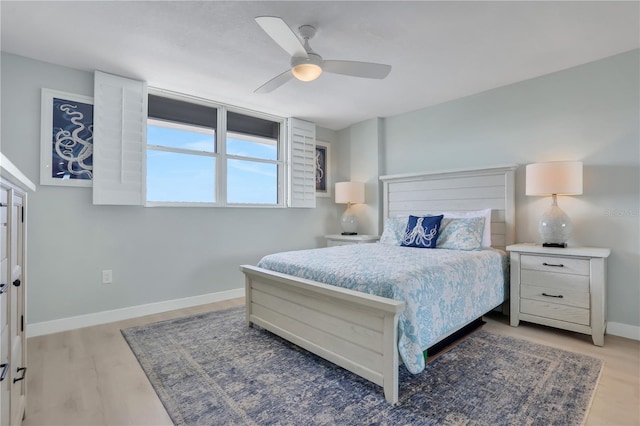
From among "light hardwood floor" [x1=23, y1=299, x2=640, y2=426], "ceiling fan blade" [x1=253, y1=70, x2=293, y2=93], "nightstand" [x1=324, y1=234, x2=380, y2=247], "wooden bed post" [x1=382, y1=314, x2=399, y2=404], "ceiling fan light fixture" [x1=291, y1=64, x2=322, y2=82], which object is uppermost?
"ceiling fan blade" [x1=253, y1=70, x2=293, y2=93]

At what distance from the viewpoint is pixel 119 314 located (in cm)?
309

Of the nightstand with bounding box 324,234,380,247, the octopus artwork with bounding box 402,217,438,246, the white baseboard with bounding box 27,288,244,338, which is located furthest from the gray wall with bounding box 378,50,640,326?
the white baseboard with bounding box 27,288,244,338

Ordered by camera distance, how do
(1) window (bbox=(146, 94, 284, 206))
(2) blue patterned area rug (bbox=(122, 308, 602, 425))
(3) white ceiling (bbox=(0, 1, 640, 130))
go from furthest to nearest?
1. (1) window (bbox=(146, 94, 284, 206))
2. (3) white ceiling (bbox=(0, 1, 640, 130))
3. (2) blue patterned area rug (bbox=(122, 308, 602, 425))

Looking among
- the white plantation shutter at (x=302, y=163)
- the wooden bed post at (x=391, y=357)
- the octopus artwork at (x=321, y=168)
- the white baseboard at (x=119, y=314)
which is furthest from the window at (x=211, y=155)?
the wooden bed post at (x=391, y=357)

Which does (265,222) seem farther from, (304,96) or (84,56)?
(84,56)

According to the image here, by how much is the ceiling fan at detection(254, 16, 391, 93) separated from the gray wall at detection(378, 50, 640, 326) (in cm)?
190

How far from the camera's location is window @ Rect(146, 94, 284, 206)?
11.3ft

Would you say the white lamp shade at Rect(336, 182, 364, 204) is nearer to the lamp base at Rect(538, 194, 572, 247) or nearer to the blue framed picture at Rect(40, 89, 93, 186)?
the lamp base at Rect(538, 194, 572, 247)

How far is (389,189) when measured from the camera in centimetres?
434

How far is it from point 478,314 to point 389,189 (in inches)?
86.1

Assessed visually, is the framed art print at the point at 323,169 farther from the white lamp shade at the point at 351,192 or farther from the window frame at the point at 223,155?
the window frame at the point at 223,155

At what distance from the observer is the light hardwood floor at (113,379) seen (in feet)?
5.34

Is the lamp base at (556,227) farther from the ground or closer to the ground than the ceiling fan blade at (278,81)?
closer to the ground

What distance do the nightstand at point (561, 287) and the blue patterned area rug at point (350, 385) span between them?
15.0 inches
